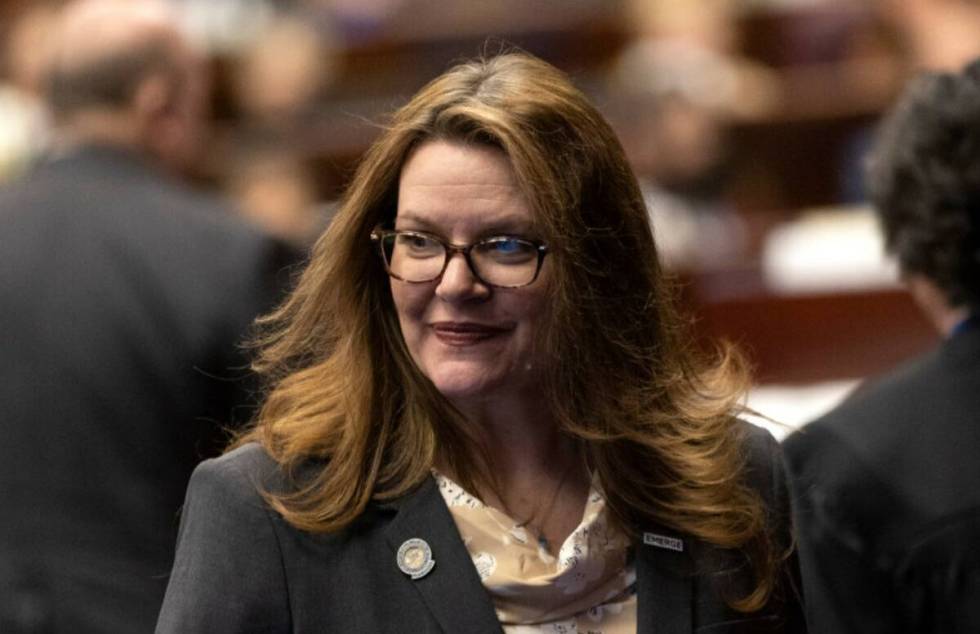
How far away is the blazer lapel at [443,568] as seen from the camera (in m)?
2.36

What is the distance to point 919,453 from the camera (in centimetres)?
278

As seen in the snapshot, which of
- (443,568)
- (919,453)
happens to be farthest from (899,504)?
(443,568)

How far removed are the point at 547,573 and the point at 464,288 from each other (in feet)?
1.27

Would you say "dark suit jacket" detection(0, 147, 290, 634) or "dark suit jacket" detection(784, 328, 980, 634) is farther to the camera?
"dark suit jacket" detection(0, 147, 290, 634)

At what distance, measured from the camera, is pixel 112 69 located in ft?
11.8

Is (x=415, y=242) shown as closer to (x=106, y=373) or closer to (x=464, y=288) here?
(x=464, y=288)

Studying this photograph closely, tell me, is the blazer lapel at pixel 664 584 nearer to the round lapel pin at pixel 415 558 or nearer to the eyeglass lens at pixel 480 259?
the round lapel pin at pixel 415 558

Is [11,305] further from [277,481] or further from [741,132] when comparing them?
[741,132]

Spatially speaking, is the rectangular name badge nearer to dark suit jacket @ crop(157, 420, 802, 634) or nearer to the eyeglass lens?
dark suit jacket @ crop(157, 420, 802, 634)

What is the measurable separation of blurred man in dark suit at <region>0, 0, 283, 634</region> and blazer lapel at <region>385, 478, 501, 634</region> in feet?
2.49

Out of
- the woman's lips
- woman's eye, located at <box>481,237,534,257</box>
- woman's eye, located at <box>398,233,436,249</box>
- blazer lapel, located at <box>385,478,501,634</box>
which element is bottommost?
blazer lapel, located at <box>385,478,501,634</box>

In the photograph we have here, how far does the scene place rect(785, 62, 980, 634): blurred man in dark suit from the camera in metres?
2.71

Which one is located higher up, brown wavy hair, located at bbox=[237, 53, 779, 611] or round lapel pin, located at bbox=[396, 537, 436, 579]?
brown wavy hair, located at bbox=[237, 53, 779, 611]

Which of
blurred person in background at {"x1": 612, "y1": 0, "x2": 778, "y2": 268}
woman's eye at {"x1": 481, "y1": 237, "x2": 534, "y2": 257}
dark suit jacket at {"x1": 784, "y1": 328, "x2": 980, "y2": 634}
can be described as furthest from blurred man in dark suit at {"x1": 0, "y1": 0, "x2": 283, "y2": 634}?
blurred person in background at {"x1": 612, "y1": 0, "x2": 778, "y2": 268}
